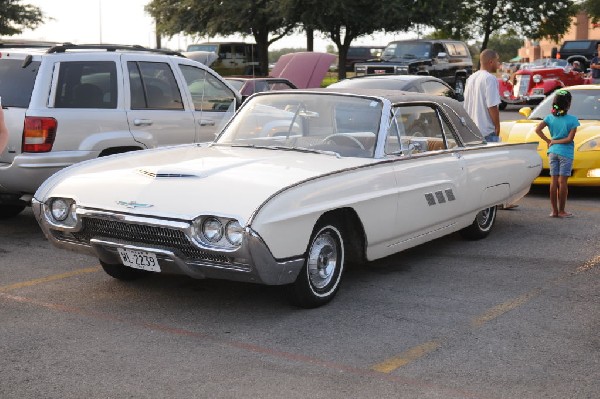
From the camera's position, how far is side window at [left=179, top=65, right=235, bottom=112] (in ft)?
34.9

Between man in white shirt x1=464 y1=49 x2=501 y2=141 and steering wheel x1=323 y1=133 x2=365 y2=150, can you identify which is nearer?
steering wheel x1=323 y1=133 x2=365 y2=150

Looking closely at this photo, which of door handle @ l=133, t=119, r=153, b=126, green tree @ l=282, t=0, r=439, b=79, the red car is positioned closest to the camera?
door handle @ l=133, t=119, r=153, b=126

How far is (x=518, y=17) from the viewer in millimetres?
55906

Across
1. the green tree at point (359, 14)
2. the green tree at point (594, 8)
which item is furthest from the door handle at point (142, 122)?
the green tree at point (594, 8)

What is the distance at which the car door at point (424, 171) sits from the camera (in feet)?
23.8

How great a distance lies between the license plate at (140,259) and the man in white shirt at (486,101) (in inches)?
224

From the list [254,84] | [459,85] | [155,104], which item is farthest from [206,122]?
[459,85]

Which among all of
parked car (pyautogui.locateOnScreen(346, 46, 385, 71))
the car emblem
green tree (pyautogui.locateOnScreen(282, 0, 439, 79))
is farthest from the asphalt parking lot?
parked car (pyautogui.locateOnScreen(346, 46, 385, 71))

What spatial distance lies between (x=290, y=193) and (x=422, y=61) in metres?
23.9

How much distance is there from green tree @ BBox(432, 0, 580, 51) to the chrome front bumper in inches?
1972

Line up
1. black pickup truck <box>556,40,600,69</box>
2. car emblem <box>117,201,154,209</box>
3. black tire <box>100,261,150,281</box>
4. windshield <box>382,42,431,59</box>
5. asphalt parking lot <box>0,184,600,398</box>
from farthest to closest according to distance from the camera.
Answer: black pickup truck <box>556,40,600,69</box> < windshield <box>382,42,431,59</box> < black tire <box>100,261,150,281</box> < car emblem <box>117,201,154,209</box> < asphalt parking lot <box>0,184,600,398</box>

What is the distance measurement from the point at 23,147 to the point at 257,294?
10.9 ft

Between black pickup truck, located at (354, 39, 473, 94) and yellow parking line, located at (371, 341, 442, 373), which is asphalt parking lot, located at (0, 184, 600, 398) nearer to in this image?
yellow parking line, located at (371, 341, 442, 373)

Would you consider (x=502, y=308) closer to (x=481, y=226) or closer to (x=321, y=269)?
(x=321, y=269)
